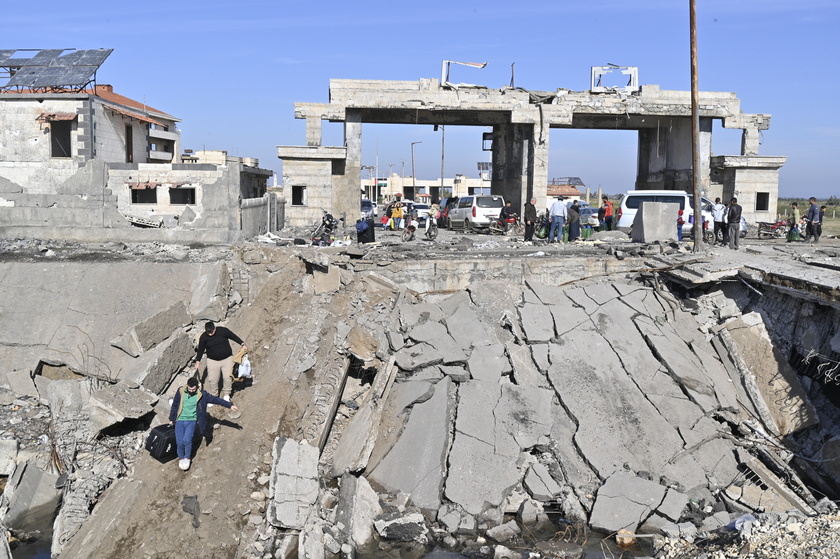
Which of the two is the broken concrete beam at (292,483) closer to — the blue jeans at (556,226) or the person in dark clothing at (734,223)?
the blue jeans at (556,226)

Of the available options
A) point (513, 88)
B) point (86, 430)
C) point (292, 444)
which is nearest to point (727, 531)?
point (292, 444)

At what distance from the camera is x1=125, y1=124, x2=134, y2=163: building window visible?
985 inches

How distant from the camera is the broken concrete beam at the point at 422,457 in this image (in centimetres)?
950

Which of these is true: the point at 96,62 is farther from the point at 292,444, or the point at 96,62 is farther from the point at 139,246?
the point at 292,444

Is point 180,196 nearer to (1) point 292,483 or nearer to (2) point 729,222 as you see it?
(1) point 292,483

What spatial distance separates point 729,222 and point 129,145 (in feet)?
64.7

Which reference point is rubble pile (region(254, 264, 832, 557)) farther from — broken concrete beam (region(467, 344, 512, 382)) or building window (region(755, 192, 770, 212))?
building window (region(755, 192, 770, 212))

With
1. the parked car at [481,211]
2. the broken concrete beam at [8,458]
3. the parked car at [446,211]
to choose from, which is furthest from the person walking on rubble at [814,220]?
the broken concrete beam at [8,458]

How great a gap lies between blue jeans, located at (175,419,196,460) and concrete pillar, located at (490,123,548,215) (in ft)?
58.1

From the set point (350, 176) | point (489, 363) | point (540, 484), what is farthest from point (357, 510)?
point (350, 176)

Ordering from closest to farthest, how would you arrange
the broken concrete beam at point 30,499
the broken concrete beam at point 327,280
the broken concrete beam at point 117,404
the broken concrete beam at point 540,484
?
the broken concrete beam at point 30,499 → the broken concrete beam at point 540,484 → the broken concrete beam at point 117,404 → the broken concrete beam at point 327,280

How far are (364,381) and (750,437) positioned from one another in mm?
6199

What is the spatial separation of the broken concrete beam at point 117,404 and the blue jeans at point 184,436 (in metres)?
1.81

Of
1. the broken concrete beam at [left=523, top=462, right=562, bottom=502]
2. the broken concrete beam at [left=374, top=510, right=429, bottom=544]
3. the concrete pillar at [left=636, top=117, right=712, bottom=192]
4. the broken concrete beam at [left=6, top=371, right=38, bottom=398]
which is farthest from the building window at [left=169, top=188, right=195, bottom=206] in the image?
the concrete pillar at [left=636, top=117, right=712, bottom=192]
